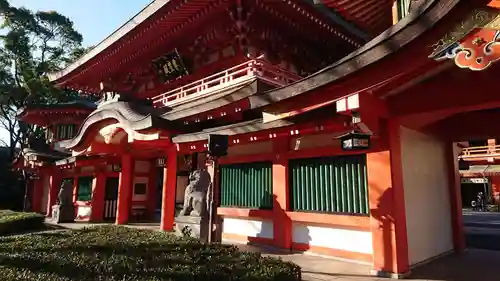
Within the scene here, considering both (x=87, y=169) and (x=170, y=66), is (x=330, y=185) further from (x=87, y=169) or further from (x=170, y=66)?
(x=87, y=169)

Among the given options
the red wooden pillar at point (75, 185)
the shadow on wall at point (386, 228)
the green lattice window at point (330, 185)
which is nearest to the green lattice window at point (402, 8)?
the green lattice window at point (330, 185)

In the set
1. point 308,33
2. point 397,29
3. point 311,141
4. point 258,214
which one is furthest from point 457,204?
point 308,33

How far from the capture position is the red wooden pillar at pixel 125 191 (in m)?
14.0

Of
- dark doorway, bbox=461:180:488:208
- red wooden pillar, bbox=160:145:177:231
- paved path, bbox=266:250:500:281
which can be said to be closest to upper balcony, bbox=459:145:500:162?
dark doorway, bbox=461:180:488:208

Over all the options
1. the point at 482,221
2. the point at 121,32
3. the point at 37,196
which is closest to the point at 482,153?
the point at 482,221

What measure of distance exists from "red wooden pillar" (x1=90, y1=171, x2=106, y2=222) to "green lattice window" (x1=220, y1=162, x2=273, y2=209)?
9.12 meters

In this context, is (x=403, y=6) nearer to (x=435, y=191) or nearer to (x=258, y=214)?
(x=435, y=191)

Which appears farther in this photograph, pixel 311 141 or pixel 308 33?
pixel 308 33

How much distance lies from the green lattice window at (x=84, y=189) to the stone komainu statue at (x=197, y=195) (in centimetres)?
1057

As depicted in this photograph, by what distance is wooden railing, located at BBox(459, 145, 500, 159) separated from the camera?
25.6 m

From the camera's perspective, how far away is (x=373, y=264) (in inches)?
236

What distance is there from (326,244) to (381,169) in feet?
6.98

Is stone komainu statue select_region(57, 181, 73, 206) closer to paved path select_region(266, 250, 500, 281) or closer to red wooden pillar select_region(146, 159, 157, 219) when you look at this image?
red wooden pillar select_region(146, 159, 157, 219)

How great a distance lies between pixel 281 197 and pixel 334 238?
159 centimetres
